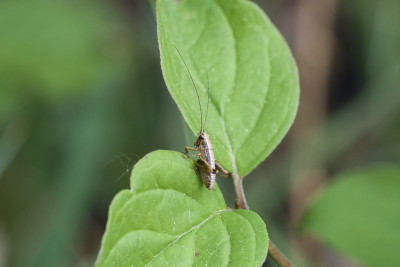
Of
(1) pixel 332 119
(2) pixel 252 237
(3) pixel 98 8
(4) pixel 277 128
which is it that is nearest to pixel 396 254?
(4) pixel 277 128

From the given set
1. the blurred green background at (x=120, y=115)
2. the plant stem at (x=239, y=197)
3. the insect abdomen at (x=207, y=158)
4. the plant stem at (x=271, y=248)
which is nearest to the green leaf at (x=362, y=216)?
the blurred green background at (x=120, y=115)

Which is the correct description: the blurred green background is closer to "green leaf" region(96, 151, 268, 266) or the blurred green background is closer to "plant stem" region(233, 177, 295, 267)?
"plant stem" region(233, 177, 295, 267)

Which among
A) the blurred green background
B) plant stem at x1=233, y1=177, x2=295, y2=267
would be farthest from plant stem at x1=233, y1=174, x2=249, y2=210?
the blurred green background

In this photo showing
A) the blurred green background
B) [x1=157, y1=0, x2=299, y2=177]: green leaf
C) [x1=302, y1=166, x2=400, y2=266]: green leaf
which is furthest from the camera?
the blurred green background

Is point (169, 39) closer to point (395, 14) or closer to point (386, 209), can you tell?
point (386, 209)

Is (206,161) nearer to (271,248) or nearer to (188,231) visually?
(188,231)

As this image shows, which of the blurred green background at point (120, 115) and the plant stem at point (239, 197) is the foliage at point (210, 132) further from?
the blurred green background at point (120, 115)
